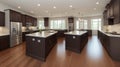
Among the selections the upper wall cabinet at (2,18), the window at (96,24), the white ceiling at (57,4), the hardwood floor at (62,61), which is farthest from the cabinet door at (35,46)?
the window at (96,24)

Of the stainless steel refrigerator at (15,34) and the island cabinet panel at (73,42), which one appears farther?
the stainless steel refrigerator at (15,34)

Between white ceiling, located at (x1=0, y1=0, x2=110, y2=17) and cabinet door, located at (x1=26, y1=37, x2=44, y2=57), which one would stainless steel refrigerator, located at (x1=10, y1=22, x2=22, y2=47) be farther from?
cabinet door, located at (x1=26, y1=37, x2=44, y2=57)

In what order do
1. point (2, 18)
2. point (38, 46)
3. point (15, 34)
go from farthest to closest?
point (15, 34) < point (2, 18) < point (38, 46)

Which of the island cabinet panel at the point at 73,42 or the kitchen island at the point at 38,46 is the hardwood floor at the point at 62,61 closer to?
the kitchen island at the point at 38,46

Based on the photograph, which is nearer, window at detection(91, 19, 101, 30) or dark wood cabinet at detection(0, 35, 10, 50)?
dark wood cabinet at detection(0, 35, 10, 50)

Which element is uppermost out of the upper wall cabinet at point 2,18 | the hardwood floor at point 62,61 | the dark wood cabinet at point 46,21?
the dark wood cabinet at point 46,21

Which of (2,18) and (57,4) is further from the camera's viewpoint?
(57,4)

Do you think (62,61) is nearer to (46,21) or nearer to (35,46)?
(35,46)

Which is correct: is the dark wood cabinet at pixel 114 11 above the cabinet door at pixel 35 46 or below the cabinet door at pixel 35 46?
above

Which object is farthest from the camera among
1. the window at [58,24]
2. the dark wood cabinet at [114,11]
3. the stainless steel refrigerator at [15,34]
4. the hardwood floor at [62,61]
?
the window at [58,24]

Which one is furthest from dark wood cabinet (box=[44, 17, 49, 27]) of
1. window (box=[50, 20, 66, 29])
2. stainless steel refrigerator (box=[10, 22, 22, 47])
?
stainless steel refrigerator (box=[10, 22, 22, 47])

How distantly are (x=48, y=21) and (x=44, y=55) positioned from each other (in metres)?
10.5

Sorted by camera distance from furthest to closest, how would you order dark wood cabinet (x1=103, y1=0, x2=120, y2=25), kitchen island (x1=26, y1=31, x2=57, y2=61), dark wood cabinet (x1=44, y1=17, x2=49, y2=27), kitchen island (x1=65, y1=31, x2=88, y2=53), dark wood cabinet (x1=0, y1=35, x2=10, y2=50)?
dark wood cabinet (x1=44, y1=17, x2=49, y2=27)
dark wood cabinet (x1=0, y1=35, x2=10, y2=50)
kitchen island (x1=65, y1=31, x2=88, y2=53)
dark wood cabinet (x1=103, y1=0, x2=120, y2=25)
kitchen island (x1=26, y1=31, x2=57, y2=61)

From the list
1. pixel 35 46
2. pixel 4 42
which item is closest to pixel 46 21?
pixel 4 42
